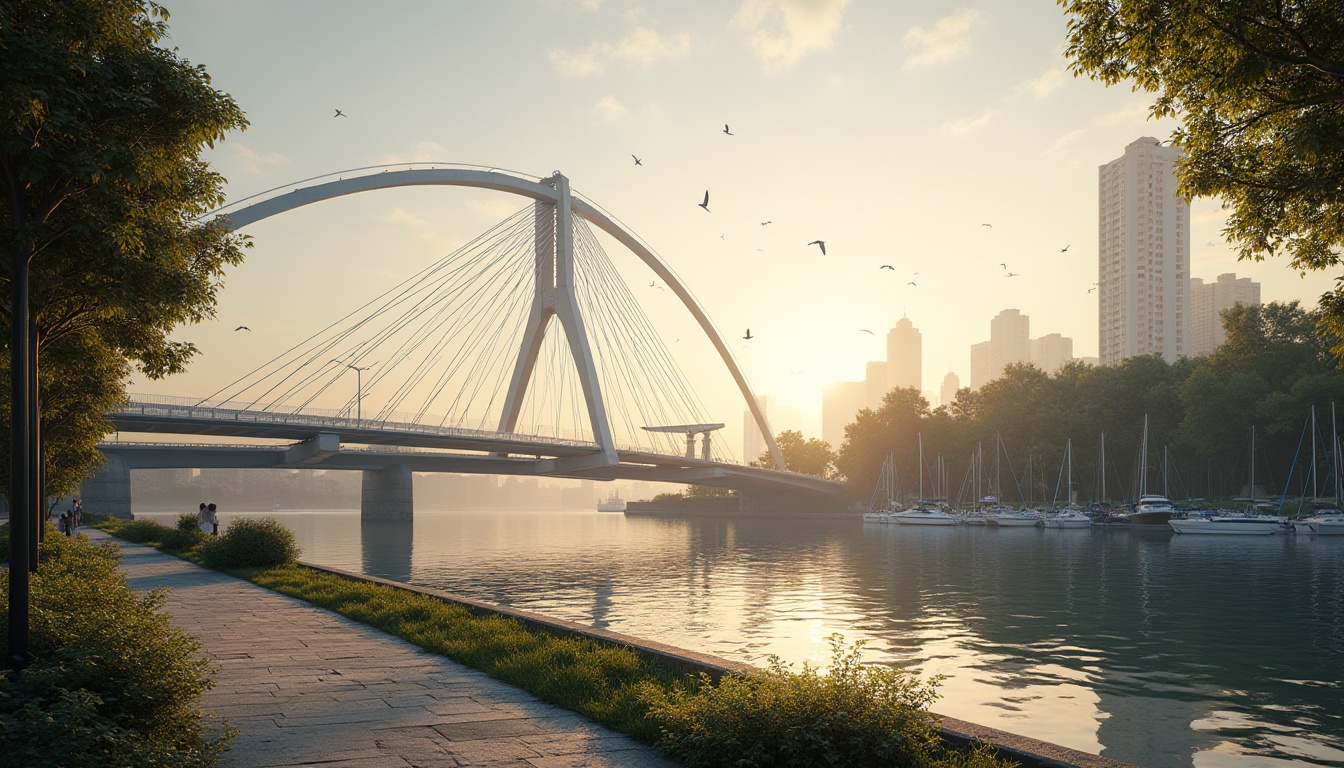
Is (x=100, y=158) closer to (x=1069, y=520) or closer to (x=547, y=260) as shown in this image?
(x=547, y=260)

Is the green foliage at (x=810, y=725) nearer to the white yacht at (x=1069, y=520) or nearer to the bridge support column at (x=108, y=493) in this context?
the white yacht at (x=1069, y=520)

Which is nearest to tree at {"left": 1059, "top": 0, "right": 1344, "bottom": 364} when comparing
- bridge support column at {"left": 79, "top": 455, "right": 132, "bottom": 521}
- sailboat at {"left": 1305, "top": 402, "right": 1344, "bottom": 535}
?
sailboat at {"left": 1305, "top": 402, "right": 1344, "bottom": 535}

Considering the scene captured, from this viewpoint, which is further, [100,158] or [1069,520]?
[1069,520]

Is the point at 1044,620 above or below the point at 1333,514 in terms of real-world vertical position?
above

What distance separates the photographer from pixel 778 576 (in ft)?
120

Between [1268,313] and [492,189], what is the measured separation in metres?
72.1

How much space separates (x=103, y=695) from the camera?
6.93m

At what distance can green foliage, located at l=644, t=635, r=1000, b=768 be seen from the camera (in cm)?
679

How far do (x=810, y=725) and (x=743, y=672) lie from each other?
2.64 metres

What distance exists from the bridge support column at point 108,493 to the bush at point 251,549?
180 ft

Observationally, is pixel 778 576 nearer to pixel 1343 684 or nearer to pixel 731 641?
pixel 731 641

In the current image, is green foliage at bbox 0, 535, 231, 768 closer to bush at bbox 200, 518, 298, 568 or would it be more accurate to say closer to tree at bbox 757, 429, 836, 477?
bush at bbox 200, 518, 298, 568

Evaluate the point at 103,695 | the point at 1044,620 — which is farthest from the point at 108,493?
the point at 103,695

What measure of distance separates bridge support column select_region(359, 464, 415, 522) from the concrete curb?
3066 inches
